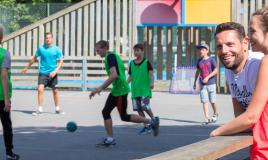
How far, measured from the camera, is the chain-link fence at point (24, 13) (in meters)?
29.1

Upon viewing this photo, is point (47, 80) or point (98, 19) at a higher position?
point (98, 19)

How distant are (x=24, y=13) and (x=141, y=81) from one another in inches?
634

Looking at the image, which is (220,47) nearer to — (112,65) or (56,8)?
(112,65)

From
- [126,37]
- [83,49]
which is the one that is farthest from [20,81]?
[126,37]

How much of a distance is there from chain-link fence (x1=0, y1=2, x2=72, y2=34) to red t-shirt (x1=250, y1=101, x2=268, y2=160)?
2518 cm

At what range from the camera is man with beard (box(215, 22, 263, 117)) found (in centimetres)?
448

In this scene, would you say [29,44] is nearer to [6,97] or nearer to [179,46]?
[179,46]

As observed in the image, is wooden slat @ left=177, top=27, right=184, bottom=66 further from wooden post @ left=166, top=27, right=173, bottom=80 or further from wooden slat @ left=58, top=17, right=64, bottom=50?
wooden slat @ left=58, top=17, right=64, bottom=50

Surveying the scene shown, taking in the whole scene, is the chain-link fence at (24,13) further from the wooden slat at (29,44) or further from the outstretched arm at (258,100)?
the outstretched arm at (258,100)

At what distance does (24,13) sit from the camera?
29406mm

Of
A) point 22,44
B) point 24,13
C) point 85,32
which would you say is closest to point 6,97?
point 85,32

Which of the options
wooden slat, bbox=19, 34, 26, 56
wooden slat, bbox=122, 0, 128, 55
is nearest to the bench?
wooden slat, bbox=122, 0, 128, 55

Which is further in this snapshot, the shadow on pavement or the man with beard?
the shadow on pavement

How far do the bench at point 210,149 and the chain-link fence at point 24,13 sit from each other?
974 inches
